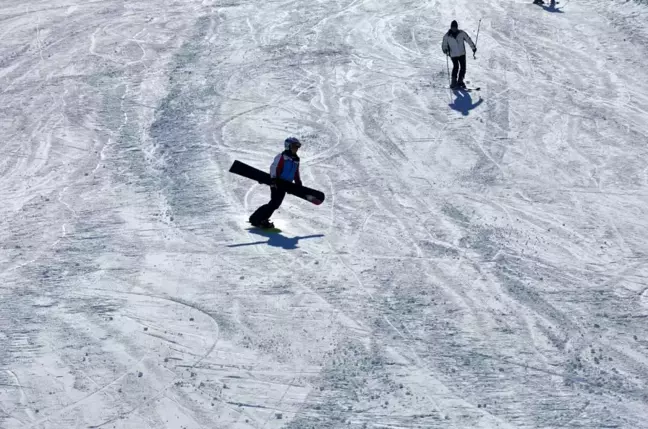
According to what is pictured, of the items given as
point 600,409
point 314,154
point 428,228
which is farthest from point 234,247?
point 600,409

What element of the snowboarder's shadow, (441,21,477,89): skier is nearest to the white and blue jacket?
(441,21,477,89): skier

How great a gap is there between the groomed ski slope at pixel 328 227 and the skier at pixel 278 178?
1.29 ft

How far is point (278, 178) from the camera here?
14.0 meters

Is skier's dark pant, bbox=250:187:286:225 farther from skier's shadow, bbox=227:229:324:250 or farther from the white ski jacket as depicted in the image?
the white ski jacket

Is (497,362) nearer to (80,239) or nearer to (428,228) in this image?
(428,228)

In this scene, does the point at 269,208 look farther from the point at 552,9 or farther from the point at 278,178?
the point at 552,9

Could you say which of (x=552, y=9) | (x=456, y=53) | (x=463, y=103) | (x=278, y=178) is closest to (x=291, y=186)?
(x=278, y=178)

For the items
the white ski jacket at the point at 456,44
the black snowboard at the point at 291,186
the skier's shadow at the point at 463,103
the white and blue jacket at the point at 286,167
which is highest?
the white ski jacket at the point at 456,44

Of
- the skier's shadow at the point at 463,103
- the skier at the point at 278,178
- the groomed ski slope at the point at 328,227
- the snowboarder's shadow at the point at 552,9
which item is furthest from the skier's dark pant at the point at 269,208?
the snowboarder's shadow at the point at 552,9

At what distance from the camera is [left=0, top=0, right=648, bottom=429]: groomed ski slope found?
1018 centimetres

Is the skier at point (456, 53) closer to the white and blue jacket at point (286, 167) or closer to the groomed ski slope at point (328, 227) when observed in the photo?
the groomed ski slope at point (328, 227)

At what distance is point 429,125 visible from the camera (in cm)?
1870

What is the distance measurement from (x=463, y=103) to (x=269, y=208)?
7.00 metres

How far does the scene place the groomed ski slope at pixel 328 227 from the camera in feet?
33.4
